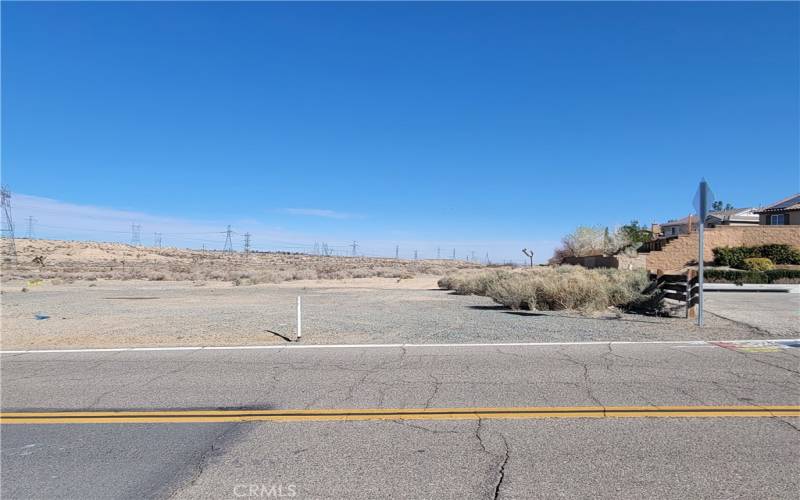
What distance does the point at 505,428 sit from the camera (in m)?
5.32

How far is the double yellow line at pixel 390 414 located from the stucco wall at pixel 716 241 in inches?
1157

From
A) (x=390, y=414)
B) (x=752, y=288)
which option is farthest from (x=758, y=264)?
(x=390, y=414)

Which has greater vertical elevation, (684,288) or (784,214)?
(784,214)

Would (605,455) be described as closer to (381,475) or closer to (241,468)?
(381,475)

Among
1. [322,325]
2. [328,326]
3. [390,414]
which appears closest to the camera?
[390,414]

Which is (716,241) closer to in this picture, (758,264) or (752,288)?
(758,264)

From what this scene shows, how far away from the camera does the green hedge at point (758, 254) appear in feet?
109

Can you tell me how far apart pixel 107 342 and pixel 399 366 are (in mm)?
7171

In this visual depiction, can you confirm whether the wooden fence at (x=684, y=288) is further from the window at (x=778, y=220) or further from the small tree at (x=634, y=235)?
the window at (x=778, y=220)

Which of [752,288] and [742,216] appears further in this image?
[742,216]

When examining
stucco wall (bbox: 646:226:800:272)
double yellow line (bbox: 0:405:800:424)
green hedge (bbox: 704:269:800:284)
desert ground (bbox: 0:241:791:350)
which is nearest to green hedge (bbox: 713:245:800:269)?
stucco wall (bbox: 646:226:800:272)

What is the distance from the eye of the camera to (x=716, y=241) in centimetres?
3503

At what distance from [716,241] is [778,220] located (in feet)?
49.7

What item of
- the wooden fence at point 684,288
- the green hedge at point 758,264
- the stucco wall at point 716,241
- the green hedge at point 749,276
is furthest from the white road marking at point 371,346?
the green hedge at point 758,264
